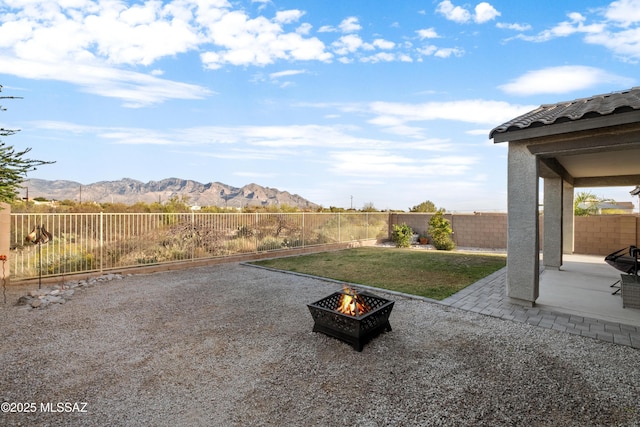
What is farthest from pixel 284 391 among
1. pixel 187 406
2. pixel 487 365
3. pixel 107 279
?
pixel 107 279

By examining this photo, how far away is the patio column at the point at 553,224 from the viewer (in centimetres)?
852

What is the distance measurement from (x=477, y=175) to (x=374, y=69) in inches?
322

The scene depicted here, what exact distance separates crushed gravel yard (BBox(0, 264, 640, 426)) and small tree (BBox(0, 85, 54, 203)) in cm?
268

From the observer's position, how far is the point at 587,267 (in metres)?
8.88

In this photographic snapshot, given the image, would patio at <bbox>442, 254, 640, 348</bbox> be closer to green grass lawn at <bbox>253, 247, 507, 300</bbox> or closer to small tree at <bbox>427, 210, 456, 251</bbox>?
green grass lawn at <bbox>253, 247, 507, 300</bbox>

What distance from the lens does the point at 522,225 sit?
5.12 m

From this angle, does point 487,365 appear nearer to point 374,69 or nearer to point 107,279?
point 107,279

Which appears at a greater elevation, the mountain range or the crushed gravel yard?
the mountain range

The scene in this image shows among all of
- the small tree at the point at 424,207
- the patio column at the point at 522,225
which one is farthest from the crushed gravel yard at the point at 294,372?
the small tree at the point at 424,207

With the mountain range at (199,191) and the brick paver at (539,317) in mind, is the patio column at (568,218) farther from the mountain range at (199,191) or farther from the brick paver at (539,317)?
the mountain range at (199,191)

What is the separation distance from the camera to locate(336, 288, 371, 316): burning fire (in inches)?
153

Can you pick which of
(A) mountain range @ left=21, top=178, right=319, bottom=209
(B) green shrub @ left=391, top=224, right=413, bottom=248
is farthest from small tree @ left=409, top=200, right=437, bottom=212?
(A) mountain range @ left=21, top=178, right=319, bottom=209

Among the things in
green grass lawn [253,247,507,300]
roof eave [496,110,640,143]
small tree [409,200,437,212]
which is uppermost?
roof eave [496,110,640,143]

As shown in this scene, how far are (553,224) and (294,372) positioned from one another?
9.08 meters
